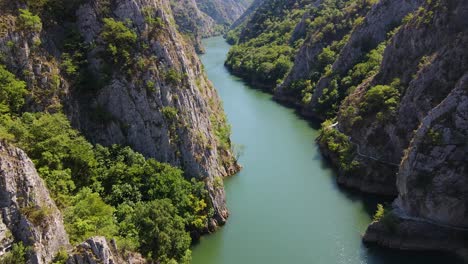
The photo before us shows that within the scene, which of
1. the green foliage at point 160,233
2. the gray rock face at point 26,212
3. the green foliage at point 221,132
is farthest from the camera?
the green foliage at point 221,132

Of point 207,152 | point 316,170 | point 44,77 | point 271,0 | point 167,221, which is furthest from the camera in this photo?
point 271,0

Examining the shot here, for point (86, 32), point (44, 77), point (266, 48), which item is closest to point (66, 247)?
point (44, 77)

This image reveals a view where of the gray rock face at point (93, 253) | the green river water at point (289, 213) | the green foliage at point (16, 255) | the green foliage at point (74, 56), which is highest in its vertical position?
the green foliage at point (74, 56)

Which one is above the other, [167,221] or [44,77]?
[44,77]

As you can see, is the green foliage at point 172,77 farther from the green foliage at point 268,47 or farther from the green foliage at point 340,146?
the green foliage at point 268,47

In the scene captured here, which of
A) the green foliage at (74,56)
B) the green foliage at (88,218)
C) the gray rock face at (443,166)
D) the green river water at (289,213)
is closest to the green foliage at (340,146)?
the green river water at (289,213)

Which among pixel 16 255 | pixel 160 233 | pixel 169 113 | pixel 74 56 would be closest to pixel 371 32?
pixel 169 113

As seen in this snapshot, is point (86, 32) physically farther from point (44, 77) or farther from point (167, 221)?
point (167, 221)
